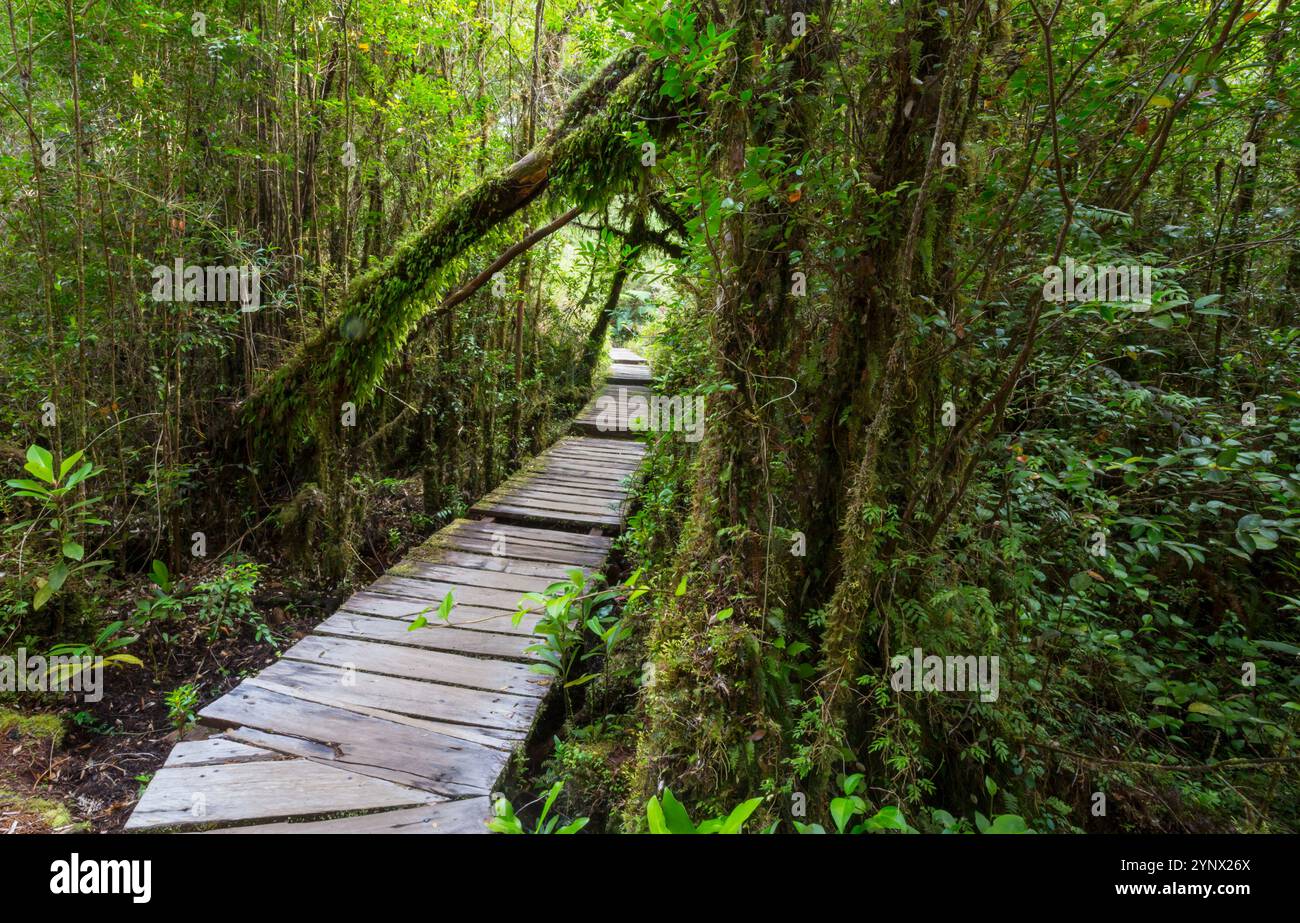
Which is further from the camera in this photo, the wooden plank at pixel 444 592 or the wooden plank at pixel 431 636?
the wooden plank at pixel 444 592

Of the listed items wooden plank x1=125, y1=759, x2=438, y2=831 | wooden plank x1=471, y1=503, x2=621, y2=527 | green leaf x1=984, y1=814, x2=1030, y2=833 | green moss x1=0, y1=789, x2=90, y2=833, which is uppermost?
wooden plank x1=471, y1=503, x2=621, y2=527

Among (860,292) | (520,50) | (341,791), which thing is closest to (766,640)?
(860,292)

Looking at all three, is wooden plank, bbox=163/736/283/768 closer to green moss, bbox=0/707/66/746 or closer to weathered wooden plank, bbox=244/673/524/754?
weathered wooden plank, bbox=244/673/524/754

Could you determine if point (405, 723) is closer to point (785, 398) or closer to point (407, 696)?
point (407, 696)

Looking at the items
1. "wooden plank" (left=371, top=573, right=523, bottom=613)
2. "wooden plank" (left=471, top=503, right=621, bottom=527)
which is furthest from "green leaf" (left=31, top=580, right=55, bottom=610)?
"wooden plank" (left=471, top=503, right=621, bottom=527)

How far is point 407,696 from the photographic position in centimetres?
296

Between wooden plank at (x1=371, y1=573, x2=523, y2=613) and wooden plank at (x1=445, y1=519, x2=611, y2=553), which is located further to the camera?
wooden plank at (x1=445, y1=519, x2=611, y2=553)

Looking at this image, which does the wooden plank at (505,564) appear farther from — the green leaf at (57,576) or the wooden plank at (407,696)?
the green leaf at (57,576)

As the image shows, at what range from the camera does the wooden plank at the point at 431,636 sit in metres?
3.44

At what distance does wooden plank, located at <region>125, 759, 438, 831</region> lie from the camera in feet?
7.12

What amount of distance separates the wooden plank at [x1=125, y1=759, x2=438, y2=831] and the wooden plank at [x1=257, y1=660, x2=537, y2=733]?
46cm

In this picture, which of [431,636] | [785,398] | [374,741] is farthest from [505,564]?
[785,398]

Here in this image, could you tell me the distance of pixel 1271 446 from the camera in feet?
8.92

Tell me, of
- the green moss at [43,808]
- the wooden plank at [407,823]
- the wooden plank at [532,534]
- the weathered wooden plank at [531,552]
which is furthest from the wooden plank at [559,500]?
the green moss at [43,808]
